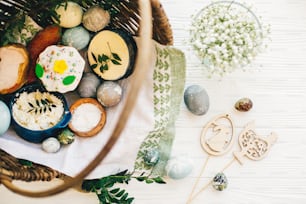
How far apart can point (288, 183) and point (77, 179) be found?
0.64 meters

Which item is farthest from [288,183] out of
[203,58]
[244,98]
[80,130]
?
[80,130]

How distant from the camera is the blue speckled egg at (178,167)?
1141mm

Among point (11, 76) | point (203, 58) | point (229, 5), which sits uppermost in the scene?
point (229, 5)

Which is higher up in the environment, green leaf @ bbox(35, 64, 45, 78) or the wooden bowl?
green leaf @ bbox(35, 64, 45, 78)

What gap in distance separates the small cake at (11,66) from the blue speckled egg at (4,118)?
0.12 ft

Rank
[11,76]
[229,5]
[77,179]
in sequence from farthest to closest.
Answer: [229,5]
[11,76]
[77,179]

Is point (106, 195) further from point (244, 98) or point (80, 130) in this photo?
point (244, 98)

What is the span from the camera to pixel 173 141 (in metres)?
1.18

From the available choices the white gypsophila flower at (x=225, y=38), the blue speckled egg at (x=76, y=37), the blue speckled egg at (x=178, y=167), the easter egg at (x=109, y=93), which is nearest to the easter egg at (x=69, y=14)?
the blue speckled egg at (x=76, y=37)

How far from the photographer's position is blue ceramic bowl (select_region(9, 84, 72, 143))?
3.49 feet

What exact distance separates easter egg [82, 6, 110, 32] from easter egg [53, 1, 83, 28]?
0.01 meters

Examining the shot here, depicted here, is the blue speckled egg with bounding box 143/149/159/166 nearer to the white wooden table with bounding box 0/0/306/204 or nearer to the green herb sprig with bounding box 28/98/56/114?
the white wooden table with bounding box 0/0/306/204

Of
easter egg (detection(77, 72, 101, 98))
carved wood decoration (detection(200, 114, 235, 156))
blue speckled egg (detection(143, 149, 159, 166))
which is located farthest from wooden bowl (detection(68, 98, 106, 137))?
carved wood decoration (detection(200, 114, 235, 156))

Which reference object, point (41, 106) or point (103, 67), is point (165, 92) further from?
point (41, 106)
